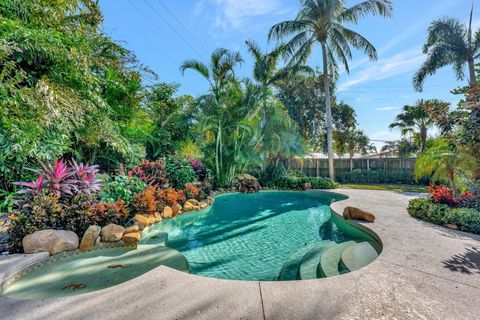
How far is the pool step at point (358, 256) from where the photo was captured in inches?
125

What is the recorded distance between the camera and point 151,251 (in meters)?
3.68

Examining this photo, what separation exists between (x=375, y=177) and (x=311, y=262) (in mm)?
14452

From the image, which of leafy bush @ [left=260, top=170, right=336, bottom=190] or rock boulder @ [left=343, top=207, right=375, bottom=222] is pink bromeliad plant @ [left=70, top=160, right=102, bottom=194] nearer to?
rock boulder @ [left=343, top=207, right=375, bottom=222]

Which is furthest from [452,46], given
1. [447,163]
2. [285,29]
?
[447,163]

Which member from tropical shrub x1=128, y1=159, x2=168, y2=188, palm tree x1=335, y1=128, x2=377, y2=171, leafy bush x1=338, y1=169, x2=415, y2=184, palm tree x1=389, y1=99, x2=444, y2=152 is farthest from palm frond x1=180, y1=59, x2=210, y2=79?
palm tree x1=335, y1=128, x2=377, y2=171

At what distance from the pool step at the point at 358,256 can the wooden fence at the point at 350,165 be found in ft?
44.1

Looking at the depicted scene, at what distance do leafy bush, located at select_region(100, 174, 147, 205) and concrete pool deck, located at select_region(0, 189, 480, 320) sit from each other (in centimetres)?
322

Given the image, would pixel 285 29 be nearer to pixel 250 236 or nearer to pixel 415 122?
pixel 415 122

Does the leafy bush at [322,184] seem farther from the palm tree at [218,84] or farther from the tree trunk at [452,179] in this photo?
the tree trunk at [452,179]

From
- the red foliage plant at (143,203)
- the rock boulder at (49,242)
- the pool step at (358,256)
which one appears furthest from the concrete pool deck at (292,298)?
the red foliage plant at (143,203)

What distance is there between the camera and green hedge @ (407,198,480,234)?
14.1 feet

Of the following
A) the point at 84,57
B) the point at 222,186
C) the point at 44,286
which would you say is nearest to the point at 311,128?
the point at 222,186

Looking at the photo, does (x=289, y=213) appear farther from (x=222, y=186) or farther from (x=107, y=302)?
(x=107, y=302)

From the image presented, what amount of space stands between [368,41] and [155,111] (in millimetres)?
12743
